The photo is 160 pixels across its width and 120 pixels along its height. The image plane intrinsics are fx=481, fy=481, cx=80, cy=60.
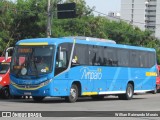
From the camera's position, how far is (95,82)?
80.2 ft

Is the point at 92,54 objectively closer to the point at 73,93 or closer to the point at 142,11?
the point at 73,93

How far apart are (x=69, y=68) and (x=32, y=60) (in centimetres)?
177

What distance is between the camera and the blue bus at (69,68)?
21.4 m

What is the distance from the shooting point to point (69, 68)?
2214 centimetres

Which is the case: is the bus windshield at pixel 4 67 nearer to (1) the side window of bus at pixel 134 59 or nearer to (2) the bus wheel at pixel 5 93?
(2) the bus wheel at pixel 5 93

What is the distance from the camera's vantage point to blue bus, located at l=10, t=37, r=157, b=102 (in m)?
21.4

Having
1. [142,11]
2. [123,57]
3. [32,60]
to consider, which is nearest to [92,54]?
[123,57]

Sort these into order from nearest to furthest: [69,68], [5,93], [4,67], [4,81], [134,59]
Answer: [69,68] → [4,81] → [5,93] → [4,67] → [134,59]

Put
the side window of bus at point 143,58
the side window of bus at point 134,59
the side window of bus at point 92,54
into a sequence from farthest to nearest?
the side window of bus at point 143,58
the side window of bus at point 134,59
the side window of bus at point 92,54

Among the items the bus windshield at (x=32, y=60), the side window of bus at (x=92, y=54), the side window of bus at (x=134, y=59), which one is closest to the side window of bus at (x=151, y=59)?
the side window of bus at (x=134, y=59)

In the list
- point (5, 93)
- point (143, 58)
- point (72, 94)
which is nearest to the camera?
point (72, 94)

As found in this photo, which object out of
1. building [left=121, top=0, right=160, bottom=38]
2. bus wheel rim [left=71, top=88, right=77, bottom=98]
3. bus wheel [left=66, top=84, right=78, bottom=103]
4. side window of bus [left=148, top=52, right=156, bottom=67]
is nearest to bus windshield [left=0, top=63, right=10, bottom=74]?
bus wheel [left=66, top=84, right=78, bottom=103]

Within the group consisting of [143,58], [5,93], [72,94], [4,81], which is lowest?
[5,93]

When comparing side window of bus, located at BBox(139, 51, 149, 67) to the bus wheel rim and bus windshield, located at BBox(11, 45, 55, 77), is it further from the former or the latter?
bus windshield, located at BBox(11, 45, 55, 77)
